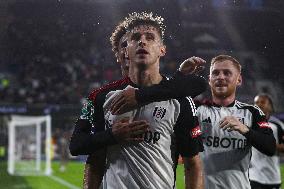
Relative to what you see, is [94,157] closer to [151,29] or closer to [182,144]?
[182,144]

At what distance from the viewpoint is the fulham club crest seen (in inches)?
101

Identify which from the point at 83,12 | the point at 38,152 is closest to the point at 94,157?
the point at 83,12

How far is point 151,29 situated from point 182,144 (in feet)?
1.84

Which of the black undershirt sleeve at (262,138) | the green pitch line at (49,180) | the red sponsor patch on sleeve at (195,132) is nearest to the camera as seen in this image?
the red sponsor patch on sleeve at (195,132)

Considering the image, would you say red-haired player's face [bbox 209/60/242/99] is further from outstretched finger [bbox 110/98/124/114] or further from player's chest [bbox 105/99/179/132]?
outstretched finger [bbox 110/98/124/114]

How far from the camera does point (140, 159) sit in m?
2.53

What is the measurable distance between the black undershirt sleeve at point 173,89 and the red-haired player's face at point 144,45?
0.12 meters

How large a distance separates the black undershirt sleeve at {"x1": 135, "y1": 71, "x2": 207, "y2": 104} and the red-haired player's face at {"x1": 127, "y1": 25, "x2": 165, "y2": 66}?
124 mm

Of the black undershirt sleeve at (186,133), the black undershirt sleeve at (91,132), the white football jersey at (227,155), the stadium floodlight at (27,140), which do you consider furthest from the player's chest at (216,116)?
the stadium floodlight at (27,140)

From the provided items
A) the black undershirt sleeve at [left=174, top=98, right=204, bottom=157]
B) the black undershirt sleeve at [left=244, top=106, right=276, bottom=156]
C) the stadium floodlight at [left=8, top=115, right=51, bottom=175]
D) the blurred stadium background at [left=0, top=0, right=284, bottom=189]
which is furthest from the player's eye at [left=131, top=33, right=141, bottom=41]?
the stadium floodlight at [left=8, top=115, right=51, bottom=175]

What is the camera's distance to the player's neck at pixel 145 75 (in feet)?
8.58

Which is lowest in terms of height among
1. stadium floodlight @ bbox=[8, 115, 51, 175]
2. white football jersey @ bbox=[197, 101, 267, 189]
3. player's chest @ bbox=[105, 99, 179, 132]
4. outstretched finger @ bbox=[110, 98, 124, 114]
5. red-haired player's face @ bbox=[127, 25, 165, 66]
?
stadium floodlight @ bbox=[8, 115, 51, 175]

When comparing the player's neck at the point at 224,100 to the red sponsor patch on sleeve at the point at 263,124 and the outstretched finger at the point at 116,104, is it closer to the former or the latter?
the red sponsor patch on sleeve at the point at 263,124

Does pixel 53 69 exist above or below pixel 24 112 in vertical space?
above
